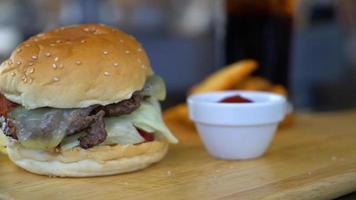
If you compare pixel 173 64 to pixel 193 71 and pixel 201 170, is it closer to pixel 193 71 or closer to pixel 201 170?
pixel 193 71

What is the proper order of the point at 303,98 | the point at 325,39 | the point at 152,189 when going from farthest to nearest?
the point at 325,39
the point at 303,98
the point at 152,189

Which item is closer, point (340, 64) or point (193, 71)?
point (340, 64)

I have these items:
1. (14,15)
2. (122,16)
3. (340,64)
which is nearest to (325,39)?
(340,64)

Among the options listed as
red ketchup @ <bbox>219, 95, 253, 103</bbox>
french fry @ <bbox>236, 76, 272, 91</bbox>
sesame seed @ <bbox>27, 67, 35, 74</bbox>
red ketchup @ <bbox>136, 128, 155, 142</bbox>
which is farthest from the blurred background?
sesame seed @ <bbox>27, 67, 35, 74</bbox>

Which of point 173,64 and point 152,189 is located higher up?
point 152,189

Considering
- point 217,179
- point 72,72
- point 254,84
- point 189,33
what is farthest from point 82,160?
point 189,33

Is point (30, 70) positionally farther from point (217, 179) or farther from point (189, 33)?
point (189, 33)
